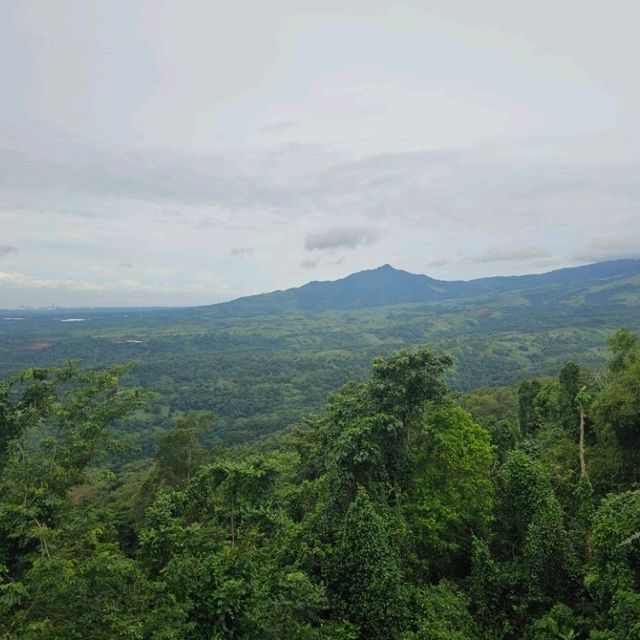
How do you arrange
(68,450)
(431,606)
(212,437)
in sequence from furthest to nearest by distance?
1. (212,437)
2. (68,450)
3. (431,606)

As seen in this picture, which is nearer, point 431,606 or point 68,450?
point 431,606

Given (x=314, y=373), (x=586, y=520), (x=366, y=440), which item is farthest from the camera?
(x=314, y=373)

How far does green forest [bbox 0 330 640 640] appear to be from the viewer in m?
11.8

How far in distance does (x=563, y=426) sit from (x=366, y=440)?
689 inches

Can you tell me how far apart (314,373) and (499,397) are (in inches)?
5002

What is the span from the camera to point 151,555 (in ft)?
56.9

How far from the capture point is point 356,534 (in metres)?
14.7

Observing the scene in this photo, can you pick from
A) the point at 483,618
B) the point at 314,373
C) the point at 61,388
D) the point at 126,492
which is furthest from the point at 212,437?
the point at 483,618

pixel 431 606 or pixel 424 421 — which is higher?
pixel 424 421

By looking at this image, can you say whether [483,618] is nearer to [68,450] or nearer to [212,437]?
[68,450]

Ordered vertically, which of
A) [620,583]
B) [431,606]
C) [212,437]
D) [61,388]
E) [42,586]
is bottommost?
[212,437]

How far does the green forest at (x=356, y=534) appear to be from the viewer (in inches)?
463

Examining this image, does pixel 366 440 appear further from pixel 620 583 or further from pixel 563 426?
pixel 563 426

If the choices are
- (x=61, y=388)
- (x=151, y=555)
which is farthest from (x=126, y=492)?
(x=151, y=555)
